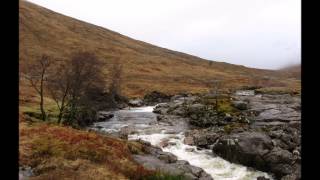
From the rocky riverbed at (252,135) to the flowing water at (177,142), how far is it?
119cm

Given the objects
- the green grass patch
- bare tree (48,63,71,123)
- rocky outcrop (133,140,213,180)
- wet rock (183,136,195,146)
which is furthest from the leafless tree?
the green grass patch

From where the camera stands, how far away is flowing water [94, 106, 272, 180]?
3424 cm

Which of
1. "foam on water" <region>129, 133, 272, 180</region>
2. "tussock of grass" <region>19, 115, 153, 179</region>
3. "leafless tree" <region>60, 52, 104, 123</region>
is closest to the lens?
"tussock of grass" <region>19, 115, 153, 179</region>

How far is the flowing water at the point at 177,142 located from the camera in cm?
3424

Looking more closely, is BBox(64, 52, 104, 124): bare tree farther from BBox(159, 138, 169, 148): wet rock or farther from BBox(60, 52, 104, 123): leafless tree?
BBox(159, 138, 169, 148): wet rock

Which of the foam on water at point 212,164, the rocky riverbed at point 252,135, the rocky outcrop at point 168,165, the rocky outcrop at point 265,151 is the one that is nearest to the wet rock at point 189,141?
the rocky riverbed at point 252,135

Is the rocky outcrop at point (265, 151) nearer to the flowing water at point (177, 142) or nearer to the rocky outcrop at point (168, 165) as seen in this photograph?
the flowing water at point (177, 142)

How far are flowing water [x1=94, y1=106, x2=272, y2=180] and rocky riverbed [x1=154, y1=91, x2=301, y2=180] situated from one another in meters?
1.19

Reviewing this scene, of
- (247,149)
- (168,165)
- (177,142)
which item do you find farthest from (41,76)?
(168,165)

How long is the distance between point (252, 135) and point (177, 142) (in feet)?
25.7

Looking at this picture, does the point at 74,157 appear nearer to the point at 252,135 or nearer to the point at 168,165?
the point at 168,165

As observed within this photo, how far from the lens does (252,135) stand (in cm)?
4094
